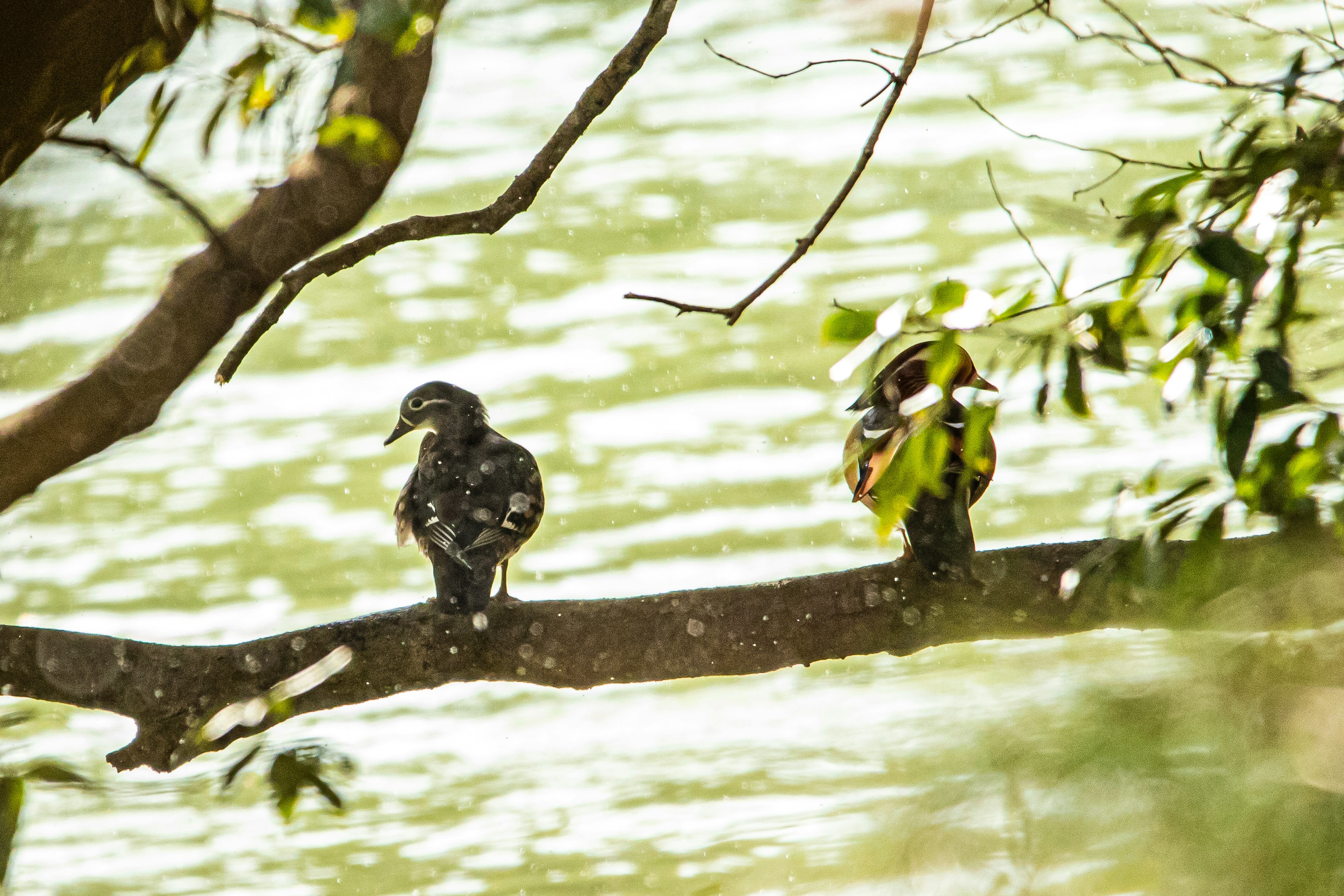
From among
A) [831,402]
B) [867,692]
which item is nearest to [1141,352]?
[831,402]

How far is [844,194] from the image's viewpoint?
64.7 inches

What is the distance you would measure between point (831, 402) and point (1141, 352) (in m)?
1.60

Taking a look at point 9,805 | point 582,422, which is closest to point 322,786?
point 9,805

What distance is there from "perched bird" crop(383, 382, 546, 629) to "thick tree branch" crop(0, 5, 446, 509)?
71 centimetres

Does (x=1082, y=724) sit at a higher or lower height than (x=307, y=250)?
lower

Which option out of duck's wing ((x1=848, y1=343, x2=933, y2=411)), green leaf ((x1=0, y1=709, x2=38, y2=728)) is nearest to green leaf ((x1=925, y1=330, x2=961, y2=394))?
green leaf ((x1=0, y1=709, x2=38, y2=728))

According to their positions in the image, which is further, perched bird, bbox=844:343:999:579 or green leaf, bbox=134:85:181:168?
perched bird, bbox=844:343:999:579

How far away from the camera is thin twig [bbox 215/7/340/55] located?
2061 millimetres

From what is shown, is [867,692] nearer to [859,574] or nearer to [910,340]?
[910,340]

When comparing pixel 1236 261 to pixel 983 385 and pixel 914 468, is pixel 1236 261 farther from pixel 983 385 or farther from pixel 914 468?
pixel 983 385

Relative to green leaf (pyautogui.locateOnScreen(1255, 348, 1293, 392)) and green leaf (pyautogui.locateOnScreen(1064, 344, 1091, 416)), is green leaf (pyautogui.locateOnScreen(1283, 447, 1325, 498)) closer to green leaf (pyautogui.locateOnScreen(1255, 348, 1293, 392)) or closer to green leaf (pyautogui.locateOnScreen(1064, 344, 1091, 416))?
green leaf (pyautogui.locateOnScreen(1255, 348, 1293, 392))

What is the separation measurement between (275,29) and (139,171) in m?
0.31

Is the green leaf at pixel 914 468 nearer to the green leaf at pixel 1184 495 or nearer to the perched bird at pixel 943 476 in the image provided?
the green leaf at pixel 1184 495

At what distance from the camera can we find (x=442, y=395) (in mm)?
3711
